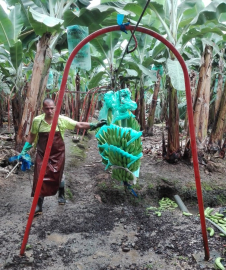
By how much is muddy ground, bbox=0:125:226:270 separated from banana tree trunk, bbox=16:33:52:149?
1.03m

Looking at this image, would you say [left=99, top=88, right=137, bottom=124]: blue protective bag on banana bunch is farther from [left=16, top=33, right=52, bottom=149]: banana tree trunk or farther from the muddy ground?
[left=16, top=33, right=52, bottom=149]: banana tree trunk

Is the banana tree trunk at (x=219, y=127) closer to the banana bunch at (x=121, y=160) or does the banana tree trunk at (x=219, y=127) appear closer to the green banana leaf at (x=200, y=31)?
the green banana leaf at (x=200, y=31)

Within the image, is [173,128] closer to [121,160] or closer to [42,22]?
[121,160]

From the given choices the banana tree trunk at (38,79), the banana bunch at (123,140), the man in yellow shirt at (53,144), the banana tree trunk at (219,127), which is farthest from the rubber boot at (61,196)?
the banana tree trunk at (219,127)

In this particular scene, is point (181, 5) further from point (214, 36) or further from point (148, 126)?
point (148, 126)

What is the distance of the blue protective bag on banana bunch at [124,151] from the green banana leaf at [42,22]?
153 cm

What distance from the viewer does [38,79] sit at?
13.9ft

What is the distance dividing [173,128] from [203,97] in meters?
0.99

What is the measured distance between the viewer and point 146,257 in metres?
2.32

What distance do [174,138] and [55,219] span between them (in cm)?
287

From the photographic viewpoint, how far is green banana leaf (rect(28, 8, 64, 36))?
3.05 meters

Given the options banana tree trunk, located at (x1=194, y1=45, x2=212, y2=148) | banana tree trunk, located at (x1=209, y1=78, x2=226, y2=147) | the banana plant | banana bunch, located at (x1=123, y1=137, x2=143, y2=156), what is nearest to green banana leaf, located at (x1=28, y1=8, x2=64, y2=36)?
the banana plant

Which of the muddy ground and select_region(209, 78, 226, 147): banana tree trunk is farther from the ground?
select_region(209, 78, 226, 147): banana tree trunk

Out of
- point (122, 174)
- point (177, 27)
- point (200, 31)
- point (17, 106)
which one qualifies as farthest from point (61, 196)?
point (177, 27)
